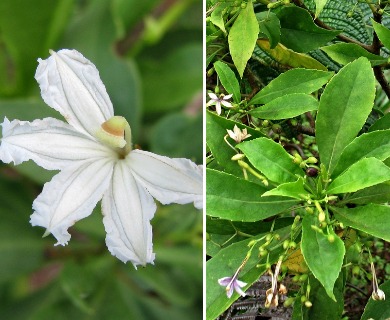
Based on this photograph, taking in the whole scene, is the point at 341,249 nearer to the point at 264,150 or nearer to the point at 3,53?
the point at 264,150

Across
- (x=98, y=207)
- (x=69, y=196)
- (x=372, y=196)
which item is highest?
(x=69, y=196)

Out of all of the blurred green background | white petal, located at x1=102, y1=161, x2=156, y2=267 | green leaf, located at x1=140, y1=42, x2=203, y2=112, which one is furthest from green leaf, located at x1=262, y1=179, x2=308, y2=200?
green leaf, located at x1=140, y1=42, x2=203, y2=112

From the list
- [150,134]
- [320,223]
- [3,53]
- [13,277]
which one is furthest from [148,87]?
[320,223]

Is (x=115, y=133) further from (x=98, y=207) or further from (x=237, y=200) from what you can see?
(x=98, y=207)

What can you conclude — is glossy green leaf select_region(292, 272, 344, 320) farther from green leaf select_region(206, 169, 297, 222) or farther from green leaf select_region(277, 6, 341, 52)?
green leaf select_region(277, 6, 341, 52)

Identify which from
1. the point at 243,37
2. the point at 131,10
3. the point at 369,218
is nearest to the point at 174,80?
the point at 131,10

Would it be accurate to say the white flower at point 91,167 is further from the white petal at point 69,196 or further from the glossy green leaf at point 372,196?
the glossy green leaf at point 372,196

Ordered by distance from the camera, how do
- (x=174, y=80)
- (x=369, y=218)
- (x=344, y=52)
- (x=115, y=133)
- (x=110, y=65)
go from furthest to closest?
(x=174, y=80) < (x=110, y=65) < (x=344, y=52) < (x=369, y=218) < (x=115, y=133)
